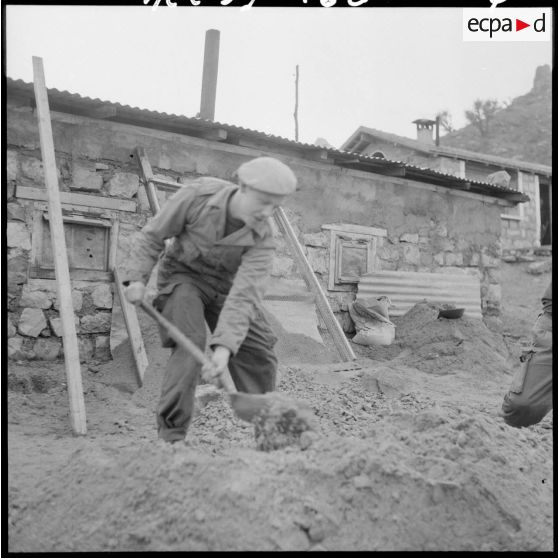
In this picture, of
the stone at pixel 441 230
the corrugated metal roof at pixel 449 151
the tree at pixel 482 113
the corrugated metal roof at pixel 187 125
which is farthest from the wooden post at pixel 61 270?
the tree at pixel 482 113

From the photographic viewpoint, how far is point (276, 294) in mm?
6793

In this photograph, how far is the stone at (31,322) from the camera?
5.38 metres

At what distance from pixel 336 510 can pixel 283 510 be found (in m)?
0.23

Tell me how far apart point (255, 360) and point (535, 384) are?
1528 millimetres

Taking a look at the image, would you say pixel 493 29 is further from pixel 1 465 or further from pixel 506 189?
pixel 506 189

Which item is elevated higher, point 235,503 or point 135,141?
point 135,141

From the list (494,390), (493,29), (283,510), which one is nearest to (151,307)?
(283,510)

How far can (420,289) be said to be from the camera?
8211 mm

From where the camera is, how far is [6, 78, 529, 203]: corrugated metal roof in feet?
17.8

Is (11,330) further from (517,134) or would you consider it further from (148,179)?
(517,134)

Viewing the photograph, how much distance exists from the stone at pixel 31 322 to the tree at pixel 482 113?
31693 mm

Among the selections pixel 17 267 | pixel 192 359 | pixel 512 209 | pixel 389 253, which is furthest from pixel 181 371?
pixel 512 209

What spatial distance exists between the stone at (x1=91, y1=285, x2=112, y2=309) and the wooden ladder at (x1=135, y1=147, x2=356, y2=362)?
906 mm

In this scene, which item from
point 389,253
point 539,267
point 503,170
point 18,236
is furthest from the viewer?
point 503,170
